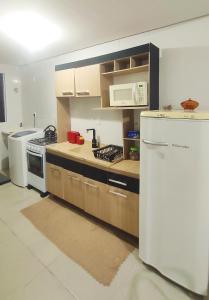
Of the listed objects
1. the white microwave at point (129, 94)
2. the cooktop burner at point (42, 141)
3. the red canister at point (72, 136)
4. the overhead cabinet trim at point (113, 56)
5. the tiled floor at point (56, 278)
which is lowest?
the tiled floor at point (56, 278)

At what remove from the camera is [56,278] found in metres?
1.86

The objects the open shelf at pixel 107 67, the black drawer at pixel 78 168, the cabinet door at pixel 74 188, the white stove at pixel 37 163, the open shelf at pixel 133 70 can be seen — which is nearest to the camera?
the open shelf at pixel 133 70

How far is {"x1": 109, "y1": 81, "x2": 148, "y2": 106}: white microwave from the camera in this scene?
7.20 ft

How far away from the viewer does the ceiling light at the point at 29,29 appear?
1968mm

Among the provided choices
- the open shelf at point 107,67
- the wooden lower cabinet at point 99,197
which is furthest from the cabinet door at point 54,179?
the open shelf at point 107,67

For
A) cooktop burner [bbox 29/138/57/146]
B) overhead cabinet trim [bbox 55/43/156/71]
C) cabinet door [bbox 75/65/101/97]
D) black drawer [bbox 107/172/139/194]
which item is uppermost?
overhead cabinet trim [bbox 55/43/156/71]

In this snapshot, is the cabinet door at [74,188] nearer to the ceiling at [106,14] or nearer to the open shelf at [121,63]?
the open shelf at [121,63]

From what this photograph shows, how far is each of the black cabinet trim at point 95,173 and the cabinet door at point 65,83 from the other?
961 millimetres

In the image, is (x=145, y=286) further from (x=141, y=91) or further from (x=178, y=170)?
(x=141, y=91)

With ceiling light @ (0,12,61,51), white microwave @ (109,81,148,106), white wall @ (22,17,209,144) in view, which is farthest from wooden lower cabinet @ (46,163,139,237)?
ceiling light @ (0,12,61,51)

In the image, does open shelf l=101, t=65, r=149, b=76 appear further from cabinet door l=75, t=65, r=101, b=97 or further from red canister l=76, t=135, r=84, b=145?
red canister l=76, t=135, r=84, b=145

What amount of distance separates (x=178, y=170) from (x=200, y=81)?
1084 mm

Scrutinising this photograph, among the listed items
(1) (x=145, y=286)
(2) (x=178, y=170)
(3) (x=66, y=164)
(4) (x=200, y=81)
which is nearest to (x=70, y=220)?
(3) (x=66, y=164)

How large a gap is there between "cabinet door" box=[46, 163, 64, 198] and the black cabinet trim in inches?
3.2
